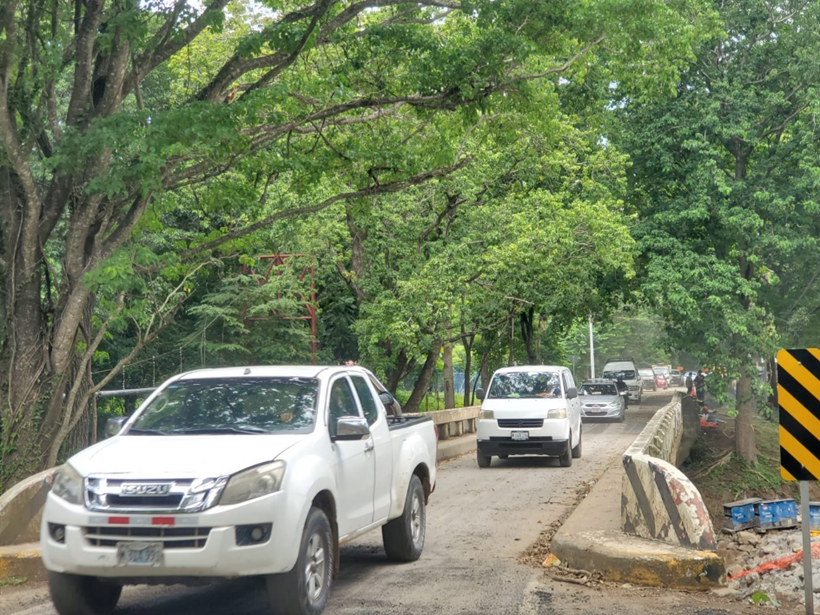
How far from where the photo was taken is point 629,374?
55375mm

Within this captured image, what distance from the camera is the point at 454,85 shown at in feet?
43.9

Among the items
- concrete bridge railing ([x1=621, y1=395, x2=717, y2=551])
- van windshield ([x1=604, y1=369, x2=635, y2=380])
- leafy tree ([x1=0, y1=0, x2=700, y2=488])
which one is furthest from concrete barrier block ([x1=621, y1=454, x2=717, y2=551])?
van windshield ([x1=604, y1=369, x2=635, y2=380])

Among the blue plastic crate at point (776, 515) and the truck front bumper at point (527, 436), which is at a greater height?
the truck front bumper at point (527, 436)

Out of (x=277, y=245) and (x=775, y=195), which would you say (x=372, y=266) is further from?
(x=775, y=195)

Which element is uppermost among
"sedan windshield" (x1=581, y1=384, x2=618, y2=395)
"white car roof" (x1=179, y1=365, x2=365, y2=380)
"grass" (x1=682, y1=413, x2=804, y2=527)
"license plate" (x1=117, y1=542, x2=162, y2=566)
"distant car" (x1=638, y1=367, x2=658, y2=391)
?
"white car roof" (x1=179, y1=365, x2=365, y2=380)

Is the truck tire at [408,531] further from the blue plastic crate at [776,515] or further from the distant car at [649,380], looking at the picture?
the distant car at [649,380]

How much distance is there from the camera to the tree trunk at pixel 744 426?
2842cm

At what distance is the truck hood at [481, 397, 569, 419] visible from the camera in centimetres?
1862

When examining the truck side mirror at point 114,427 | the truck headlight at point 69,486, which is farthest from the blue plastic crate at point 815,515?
the truck headlight at point 69,486

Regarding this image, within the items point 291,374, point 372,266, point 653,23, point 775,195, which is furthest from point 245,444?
point 775,195

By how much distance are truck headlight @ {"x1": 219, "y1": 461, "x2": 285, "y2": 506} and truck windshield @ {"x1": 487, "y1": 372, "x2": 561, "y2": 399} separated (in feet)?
44.0

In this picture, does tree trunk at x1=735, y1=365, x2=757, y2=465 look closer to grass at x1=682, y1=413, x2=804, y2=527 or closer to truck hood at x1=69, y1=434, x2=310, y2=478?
grass at x1=682, y1=413, x2=804, y2=527

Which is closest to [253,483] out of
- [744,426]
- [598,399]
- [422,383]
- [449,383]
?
[422,383]

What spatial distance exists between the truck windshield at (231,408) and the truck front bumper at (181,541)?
1085mm
